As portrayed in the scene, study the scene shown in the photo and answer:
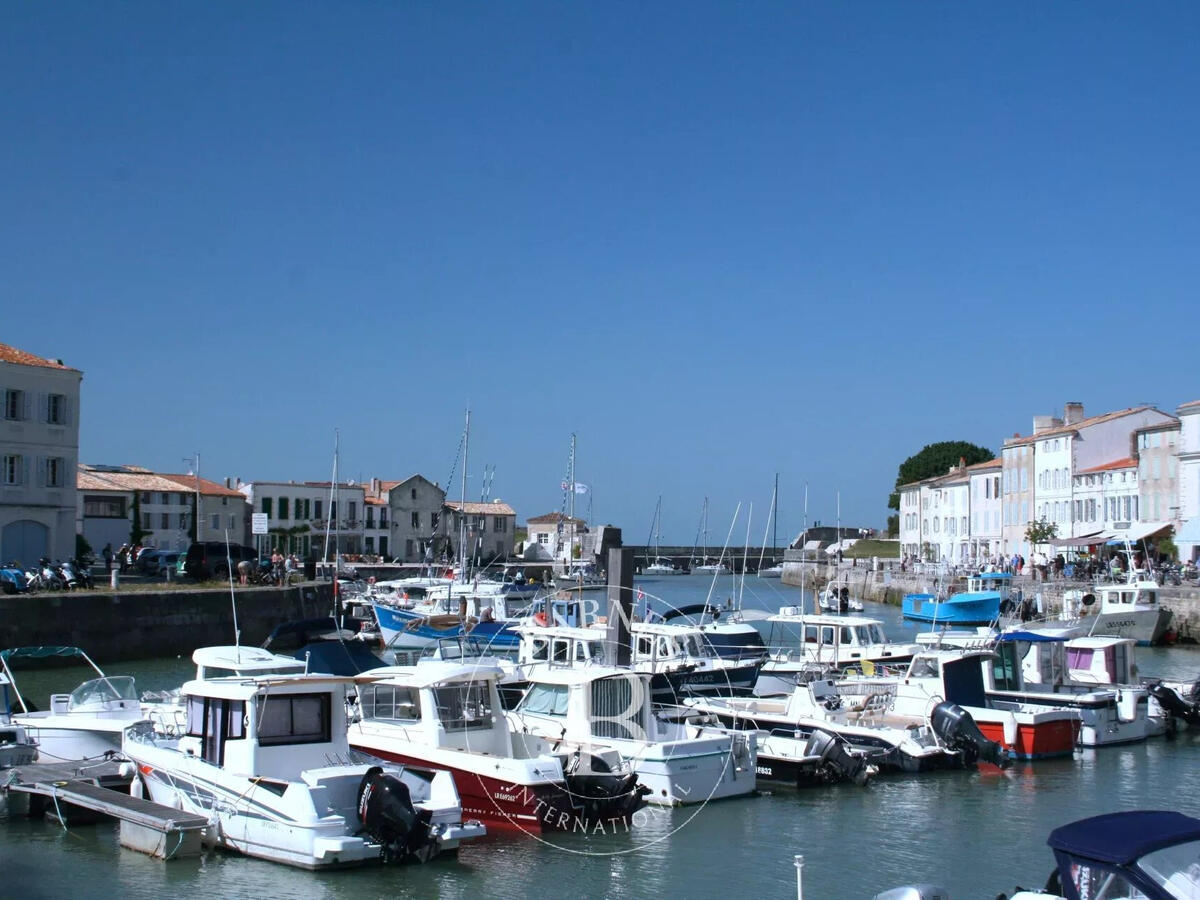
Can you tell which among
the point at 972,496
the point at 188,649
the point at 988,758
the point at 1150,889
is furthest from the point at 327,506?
the point at 1150,889

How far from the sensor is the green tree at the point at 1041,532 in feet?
249

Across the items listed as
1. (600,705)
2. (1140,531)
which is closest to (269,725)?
(600,705)

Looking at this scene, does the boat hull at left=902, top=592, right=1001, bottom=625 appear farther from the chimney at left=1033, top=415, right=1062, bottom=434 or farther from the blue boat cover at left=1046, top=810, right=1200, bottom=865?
the blue boat cover at left=1046, top=810, right=1200, bottom=865

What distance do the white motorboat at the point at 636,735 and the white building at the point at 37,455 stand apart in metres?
32.8

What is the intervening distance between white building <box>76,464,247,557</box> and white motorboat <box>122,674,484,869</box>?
48.0 meters

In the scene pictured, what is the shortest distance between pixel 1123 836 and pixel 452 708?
11540 millimetres

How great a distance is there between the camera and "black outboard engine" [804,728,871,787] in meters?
22.8

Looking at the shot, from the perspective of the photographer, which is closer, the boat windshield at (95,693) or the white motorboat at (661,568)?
the boat windshield at (95,693)

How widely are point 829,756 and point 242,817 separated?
10559mm

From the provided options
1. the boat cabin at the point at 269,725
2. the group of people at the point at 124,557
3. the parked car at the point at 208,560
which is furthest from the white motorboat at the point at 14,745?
the group of people at the point at 124,557

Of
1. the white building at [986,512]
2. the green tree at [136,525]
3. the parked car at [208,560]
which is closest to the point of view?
the parked car at [208,560]

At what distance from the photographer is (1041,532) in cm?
7606

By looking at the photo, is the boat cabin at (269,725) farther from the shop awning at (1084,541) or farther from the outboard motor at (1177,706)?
the shop awning at (1084,541)

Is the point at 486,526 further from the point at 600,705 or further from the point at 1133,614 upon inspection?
the point at 600,705
